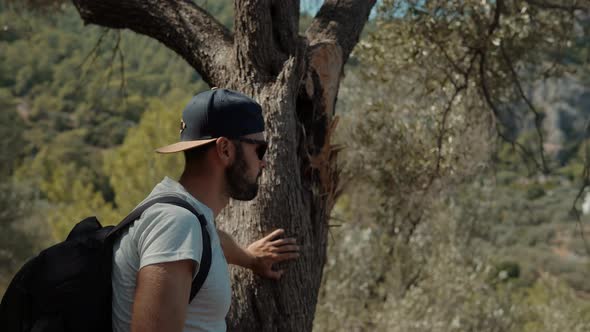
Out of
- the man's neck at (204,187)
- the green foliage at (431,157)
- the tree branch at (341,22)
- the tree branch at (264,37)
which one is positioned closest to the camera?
the man's neck at (204,187)

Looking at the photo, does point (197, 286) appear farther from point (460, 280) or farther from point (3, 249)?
point (3, 249)

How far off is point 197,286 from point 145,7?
7.03 ft

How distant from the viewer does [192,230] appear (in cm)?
193

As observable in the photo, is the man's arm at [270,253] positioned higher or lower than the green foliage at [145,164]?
higher

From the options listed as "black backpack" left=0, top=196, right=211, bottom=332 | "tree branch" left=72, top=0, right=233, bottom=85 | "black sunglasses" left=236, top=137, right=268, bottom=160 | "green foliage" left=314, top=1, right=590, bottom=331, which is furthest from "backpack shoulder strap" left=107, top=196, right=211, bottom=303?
"green foliage" left=314, top=1, right=590, bottom=331

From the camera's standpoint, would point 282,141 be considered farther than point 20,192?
No

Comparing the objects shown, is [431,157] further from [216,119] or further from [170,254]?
[170,254]

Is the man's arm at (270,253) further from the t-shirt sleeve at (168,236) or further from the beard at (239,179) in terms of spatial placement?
the t-shirt sleeve at (168,236)

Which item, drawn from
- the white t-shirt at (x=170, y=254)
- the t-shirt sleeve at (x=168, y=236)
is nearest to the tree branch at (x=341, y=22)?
the white t-shirt at (x=170, y=254)

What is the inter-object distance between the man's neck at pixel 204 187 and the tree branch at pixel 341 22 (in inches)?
64.7

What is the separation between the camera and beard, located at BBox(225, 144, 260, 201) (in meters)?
2.22

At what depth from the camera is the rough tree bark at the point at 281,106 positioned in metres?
3.09

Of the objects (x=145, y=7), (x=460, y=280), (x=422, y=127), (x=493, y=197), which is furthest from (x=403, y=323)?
(x=145, y=7)

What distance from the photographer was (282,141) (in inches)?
123
